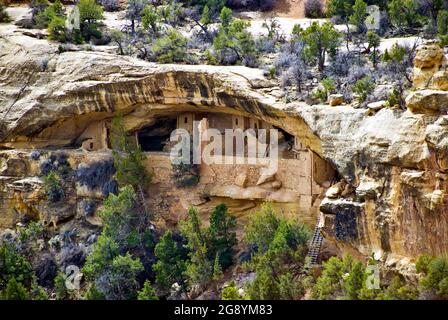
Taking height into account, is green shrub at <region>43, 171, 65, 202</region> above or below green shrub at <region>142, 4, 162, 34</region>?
A: below

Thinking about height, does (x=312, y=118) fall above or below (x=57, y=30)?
below

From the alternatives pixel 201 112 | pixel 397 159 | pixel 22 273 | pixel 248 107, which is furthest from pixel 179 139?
pixel 397 159

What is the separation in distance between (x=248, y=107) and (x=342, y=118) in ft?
12.4

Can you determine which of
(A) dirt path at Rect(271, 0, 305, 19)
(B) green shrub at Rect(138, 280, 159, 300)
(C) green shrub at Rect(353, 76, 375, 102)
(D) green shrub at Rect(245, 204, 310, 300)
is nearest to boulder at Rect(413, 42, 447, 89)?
(C) green shrub at Rect(353, 76, 375, 102)

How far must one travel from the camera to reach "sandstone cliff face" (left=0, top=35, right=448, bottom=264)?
2881 centimetres

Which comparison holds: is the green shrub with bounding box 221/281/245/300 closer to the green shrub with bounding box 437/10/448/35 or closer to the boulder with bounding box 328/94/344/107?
the boulder with bounding box 328/94/344/107

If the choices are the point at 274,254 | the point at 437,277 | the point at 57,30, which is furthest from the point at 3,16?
the point at 437,277

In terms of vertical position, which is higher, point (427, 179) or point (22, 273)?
point (427, 179)

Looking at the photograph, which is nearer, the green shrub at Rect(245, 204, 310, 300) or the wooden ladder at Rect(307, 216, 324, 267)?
the green shrub at Rect(245, 204, 310, 300)

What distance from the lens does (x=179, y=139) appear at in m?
36.8

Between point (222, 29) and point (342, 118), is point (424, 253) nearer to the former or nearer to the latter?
point (342, 118)

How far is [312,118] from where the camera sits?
32.1 m

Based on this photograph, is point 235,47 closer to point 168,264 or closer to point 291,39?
point 291,39

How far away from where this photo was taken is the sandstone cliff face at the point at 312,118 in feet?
94.5
